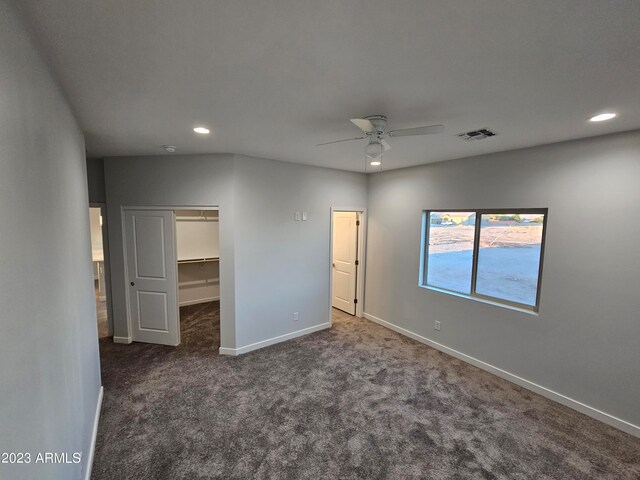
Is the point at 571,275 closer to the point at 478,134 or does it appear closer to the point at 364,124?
the point at 478,134

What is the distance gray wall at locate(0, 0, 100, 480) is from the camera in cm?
93

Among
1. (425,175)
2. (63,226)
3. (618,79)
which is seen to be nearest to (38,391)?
(63,226)

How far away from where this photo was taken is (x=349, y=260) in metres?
5.28

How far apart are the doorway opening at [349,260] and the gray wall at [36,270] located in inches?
143

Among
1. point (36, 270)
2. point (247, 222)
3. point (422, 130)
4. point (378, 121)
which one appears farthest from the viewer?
point (247, 222)

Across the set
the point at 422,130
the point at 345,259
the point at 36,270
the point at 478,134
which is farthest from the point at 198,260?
the point at 478,134

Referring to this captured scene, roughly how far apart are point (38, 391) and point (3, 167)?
884 mm

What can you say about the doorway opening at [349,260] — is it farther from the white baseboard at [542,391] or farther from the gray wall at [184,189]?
the gray wall at [184,189]

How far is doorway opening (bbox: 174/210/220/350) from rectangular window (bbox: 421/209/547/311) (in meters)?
3.81

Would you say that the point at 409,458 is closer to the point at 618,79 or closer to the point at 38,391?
the point at 38,391

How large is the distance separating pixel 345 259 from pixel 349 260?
0.12 m

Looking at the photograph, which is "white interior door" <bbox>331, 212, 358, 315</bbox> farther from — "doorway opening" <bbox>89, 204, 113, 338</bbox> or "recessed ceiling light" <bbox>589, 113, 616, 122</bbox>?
"doorway opening" <bbox>89, 204, 113, 338</bbox>

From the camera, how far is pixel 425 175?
4.09 metres

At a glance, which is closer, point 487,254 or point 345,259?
point 487,254
